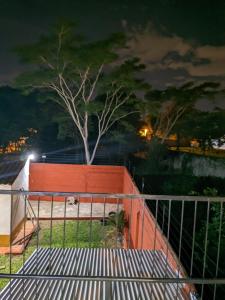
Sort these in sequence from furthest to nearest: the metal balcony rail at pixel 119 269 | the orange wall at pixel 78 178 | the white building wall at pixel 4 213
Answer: the orange wall at pixel 78 178, the white building wall at pixel 4 213, the metal balcony rail at pixel 119 269

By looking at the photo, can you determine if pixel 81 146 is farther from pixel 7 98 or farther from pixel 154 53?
pixel 154 53

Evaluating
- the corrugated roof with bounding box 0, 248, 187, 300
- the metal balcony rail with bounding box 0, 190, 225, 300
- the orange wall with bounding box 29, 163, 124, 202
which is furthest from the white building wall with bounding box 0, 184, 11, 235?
the corrugated roof with bounding box 0, 248, 187, 300

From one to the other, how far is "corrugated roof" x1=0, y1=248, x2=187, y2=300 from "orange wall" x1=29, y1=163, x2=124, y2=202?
7.96 meters

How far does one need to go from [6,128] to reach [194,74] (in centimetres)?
1093

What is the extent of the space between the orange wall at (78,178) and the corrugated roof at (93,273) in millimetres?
7959

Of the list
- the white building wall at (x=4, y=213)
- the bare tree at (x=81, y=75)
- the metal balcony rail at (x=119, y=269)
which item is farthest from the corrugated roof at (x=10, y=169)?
the metal balcony rail at (x=119, y=269)

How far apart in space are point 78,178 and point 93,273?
8.67 meters

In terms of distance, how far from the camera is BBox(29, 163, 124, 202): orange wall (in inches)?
453

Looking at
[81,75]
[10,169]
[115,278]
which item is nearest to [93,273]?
[115,278]

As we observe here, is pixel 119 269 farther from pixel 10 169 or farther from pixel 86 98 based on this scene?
pixel 86 98

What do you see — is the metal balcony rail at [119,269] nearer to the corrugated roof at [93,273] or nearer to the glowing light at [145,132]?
the corrugated roof at [93,273]

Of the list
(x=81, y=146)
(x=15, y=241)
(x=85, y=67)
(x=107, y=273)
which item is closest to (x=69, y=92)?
(x=85, y=67)

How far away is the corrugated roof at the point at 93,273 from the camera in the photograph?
2.54m

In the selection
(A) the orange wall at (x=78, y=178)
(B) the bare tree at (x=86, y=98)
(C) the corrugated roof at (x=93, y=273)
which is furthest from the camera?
(B) the bare tree at (x=86, y=98)
